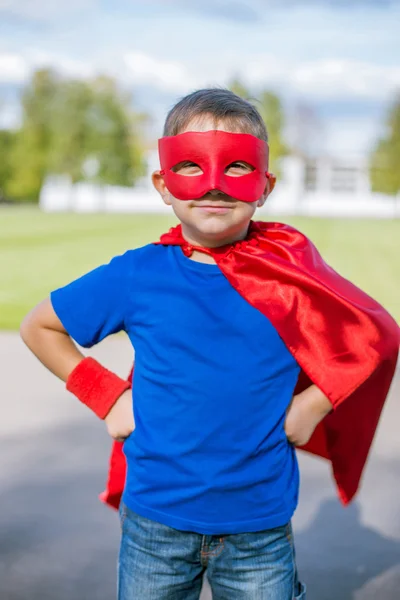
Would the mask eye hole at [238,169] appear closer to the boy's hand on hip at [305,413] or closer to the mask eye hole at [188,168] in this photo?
the mask eye hole at [188,168]

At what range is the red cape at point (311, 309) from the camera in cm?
224

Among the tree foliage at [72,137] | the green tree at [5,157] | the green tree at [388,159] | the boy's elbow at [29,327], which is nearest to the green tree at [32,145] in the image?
the tree foliage at [72,137]

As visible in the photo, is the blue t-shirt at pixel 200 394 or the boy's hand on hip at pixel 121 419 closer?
the blue t-shirt at pixel 200 394

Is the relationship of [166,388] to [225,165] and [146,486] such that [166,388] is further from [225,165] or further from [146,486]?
[225,165]

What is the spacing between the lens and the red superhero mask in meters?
2.20

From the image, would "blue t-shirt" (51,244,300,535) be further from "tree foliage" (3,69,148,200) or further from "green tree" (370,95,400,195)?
"green tree" (370,95,400,195)

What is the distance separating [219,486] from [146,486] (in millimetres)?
202

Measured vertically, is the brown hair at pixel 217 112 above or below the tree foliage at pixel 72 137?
above

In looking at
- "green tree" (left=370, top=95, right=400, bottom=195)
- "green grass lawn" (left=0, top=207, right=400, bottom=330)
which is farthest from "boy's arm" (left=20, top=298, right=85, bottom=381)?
"green tree" (left=370, top=95, right=400, bottom=195)

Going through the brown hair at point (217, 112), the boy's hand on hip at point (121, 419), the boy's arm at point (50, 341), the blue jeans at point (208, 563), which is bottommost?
the blue jeans at point (208, 563)

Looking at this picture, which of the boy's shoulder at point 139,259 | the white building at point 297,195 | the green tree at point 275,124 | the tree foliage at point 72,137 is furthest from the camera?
the green tree at point 275,124

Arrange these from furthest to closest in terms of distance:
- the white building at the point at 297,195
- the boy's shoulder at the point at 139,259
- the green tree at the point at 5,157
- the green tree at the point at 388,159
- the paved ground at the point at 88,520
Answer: the white building at the point at 297,195
the green tree at the point at 388,159
the green tree at the point at 5,157
the paved ground at the point at 88,520
the boy's shoulder at the point at 139,259

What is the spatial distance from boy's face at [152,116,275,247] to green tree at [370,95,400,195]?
70.3 meters

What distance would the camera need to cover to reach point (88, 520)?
12.9 feet
